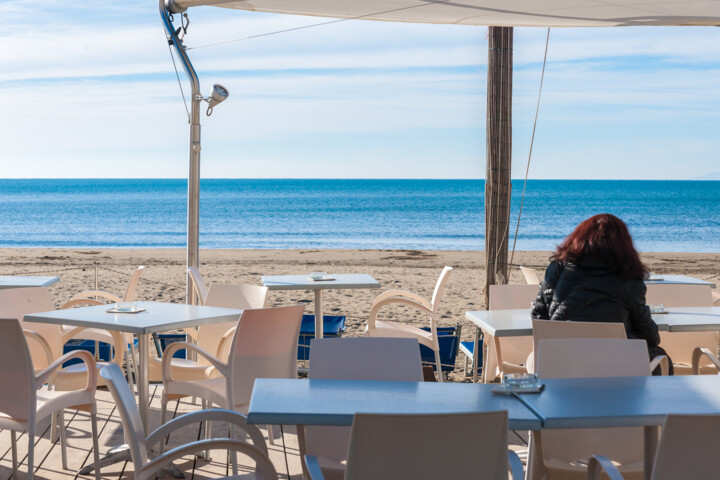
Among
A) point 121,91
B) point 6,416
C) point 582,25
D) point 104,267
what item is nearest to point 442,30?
point 121,91

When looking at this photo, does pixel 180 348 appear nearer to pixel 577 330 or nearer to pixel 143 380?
pixel 143 380

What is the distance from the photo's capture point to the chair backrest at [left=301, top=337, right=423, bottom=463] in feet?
8.27

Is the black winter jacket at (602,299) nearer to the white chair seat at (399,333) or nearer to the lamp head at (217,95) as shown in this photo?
the white chair seat at (399,333)

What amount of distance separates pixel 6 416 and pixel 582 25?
4.10 m

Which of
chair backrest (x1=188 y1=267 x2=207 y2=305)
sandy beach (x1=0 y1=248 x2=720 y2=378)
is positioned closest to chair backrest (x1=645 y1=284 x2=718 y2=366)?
chair backrest (x1=188 y1=267 x2=207 y2=305)

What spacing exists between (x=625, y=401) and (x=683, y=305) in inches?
98.0

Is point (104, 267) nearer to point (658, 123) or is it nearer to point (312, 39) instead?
point (312, 39)

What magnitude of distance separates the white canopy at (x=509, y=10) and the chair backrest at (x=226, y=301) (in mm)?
1659

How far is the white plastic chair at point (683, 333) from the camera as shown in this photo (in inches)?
165

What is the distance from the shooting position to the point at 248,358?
3295mm

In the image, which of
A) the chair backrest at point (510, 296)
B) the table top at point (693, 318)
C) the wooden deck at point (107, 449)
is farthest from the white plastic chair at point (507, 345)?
the table top at point (693, 318)

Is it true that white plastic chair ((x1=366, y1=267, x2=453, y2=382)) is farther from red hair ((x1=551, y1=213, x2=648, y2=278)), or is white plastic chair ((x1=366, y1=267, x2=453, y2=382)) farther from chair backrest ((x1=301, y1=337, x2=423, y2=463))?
chair backrest ((x1=301, y1=337, x2=423, y2=463))

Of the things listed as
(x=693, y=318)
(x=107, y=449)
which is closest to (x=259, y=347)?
(x=107, y=449)

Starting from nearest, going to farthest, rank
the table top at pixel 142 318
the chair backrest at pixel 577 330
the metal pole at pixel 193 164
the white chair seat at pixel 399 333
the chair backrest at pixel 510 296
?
the chair backrest at pixel 577 330, the table top at pixel 142 318, the chair backrest at pixel 510 296, the white chair seat at pixel 399 333, the metal pole at pixel 193 164
